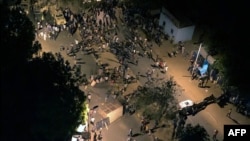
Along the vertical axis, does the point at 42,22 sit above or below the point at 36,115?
above

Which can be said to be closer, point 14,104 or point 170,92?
point 14,104

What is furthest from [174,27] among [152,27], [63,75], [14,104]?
[14,104]

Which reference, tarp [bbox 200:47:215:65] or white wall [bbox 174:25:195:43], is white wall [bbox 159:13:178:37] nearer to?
white wall [bbox 174:25:195:43]

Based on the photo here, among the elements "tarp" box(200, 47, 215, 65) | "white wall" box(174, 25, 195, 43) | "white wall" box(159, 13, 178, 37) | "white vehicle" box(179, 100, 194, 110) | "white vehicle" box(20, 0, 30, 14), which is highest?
"white vehicle" box(20, 0, 30, 14)

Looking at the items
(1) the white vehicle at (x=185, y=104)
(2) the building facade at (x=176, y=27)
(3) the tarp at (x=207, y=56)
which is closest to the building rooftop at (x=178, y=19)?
(2) the building facade at (x=176, y=27)

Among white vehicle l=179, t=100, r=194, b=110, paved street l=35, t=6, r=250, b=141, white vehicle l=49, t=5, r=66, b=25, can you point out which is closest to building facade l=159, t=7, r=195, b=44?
paved street l=35, t=6, r=250, b=141

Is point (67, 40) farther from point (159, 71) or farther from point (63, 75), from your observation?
point (63, 75)
